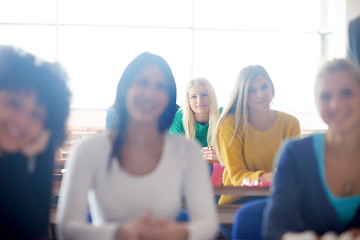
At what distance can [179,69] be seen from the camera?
7867 millimetres

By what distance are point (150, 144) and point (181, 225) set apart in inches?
12.8

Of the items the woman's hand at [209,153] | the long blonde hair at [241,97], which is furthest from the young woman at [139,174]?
the woman's hand at [209,153]

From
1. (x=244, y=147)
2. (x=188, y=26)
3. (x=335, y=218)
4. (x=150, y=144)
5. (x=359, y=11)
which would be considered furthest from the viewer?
(x=188, y=26)

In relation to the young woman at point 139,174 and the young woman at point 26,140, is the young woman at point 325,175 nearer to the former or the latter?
the young woman at point 139,174

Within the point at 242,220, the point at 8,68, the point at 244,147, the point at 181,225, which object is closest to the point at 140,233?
the point at 181,225

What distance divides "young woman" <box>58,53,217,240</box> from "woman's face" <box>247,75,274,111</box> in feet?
4.99

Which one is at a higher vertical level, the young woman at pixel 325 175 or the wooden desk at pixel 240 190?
the young woman at pixel 325 175

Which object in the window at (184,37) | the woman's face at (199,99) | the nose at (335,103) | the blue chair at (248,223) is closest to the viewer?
the nose at (335,103)

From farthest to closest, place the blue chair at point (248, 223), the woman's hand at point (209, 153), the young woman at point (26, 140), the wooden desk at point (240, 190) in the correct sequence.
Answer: the woman's hand at point (209, 153) < the wooden desk at point (240, 190) < the blue chair at point (248, 223) < the young woman at point (26, 140)

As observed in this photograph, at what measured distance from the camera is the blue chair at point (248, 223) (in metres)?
1.93

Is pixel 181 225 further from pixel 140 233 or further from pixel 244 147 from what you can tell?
pixel 244 147

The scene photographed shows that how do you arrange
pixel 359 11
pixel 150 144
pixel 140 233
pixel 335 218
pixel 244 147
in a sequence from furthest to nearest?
pixel 359 11
pixel 244 147
pixel 150 144
pixel 335 218
pixel 140 233

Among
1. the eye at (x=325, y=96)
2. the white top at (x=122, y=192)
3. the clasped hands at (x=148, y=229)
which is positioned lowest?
the clasped hands at (x=148, y=229)

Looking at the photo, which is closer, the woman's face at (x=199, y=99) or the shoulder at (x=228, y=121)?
the shoulder at (x=228, y=121)
